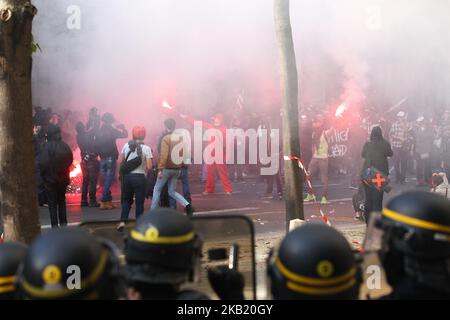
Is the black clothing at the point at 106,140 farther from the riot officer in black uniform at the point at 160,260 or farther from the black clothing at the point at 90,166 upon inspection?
the riot officer in black uniform at the point at 160,260

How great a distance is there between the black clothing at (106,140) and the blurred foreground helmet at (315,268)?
281 inches

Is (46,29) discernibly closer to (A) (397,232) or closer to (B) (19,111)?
(B) (19,111)

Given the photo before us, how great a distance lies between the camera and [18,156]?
366cm

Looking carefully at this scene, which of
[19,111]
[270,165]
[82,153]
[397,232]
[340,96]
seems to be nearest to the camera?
[397,232]

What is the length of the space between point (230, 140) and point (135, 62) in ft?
8.51

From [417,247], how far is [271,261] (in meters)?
0.52

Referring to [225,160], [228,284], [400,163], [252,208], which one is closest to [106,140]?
[252,208]

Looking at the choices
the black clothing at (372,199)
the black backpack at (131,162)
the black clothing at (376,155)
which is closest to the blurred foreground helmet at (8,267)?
the black backpack at (131,162)

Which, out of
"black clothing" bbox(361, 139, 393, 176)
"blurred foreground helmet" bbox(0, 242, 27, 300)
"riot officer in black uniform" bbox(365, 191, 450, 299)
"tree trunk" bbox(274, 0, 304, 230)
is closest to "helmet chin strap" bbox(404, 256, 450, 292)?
"riot officer in black uniform" bbox(365, 191, 450, 299)

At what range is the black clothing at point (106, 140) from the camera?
349 inches

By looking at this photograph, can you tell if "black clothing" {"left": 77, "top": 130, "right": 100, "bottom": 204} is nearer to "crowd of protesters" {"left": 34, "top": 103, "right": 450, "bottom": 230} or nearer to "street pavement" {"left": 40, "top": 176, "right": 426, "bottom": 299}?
"crowd of protesters" {"left": 34, "top": 103, "right": 450, "bottom": 230}

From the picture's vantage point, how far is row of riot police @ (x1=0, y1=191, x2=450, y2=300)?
1.82 meters

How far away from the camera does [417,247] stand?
6.72 feet
